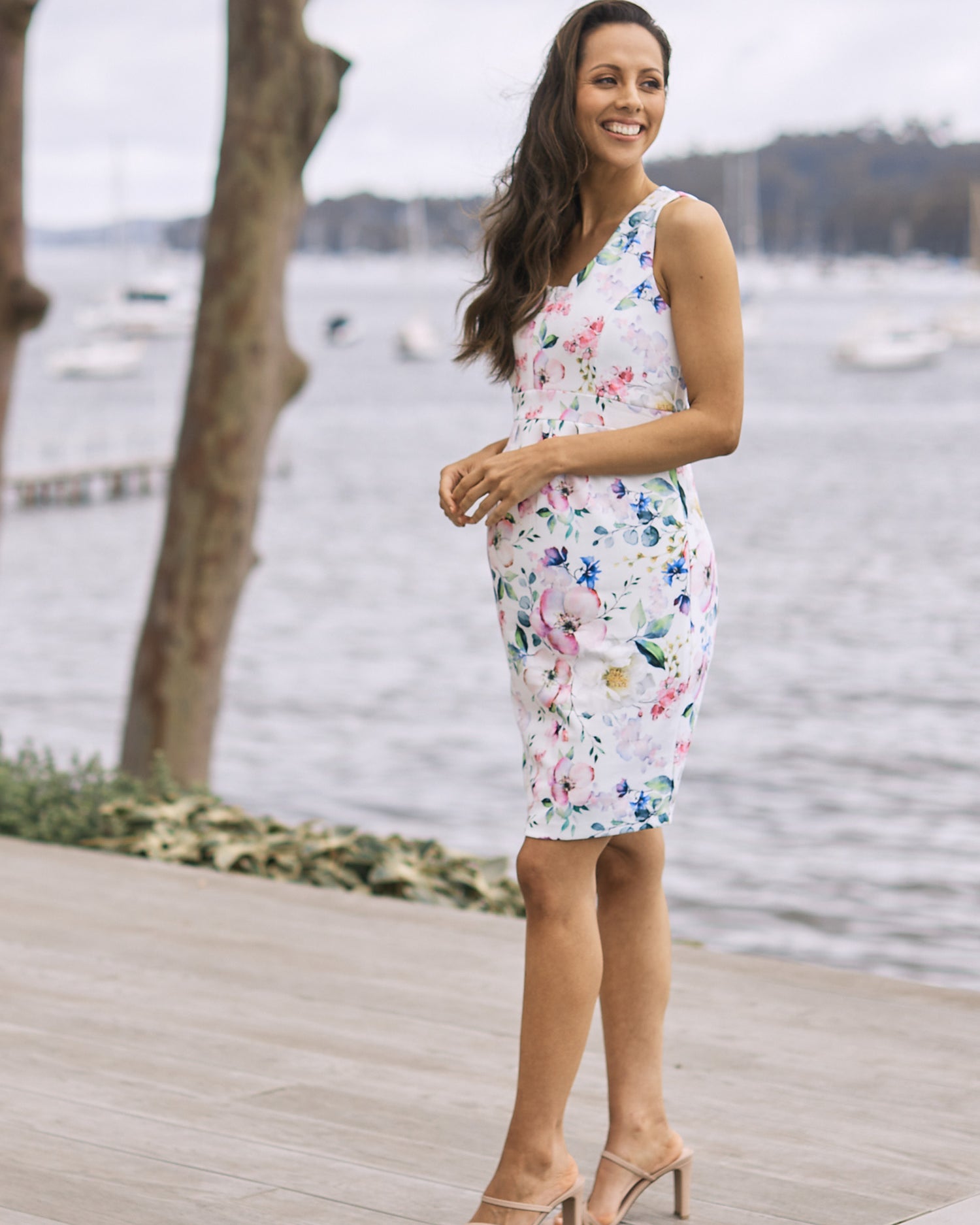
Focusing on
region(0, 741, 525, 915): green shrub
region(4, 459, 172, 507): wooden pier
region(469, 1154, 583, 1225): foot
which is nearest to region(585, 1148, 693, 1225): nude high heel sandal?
region(469, 1154, 583, 1225): foot

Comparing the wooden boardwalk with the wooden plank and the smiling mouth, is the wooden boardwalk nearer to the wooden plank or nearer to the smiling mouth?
the wooden plank

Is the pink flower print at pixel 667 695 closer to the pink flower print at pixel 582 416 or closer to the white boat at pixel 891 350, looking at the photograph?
the pink flower print at pixel 582 416

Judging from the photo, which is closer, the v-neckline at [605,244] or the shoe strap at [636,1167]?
the v-neckline at [605,244]

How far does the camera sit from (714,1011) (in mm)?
3949

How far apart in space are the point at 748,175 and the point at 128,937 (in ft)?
284

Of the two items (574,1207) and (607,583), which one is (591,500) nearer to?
(607,583)

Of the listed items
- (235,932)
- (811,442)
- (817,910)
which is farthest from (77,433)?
(235,932)

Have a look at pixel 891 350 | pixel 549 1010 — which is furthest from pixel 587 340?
pixel 891 350

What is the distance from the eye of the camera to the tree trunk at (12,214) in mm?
6355

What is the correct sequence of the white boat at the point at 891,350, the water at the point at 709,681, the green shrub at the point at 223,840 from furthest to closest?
the white boat at the point at 891,350 → the water at the point at 709,681 → the green shrub at the point at 223,840

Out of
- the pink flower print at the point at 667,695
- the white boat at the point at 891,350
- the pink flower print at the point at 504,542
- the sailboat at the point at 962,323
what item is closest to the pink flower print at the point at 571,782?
the pink flower print at the point at 667,695

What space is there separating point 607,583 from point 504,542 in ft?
0.59

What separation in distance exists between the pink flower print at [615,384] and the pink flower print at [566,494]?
140mm

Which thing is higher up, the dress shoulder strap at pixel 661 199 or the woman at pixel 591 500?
the dress shoulder strap at pixel 661 199
